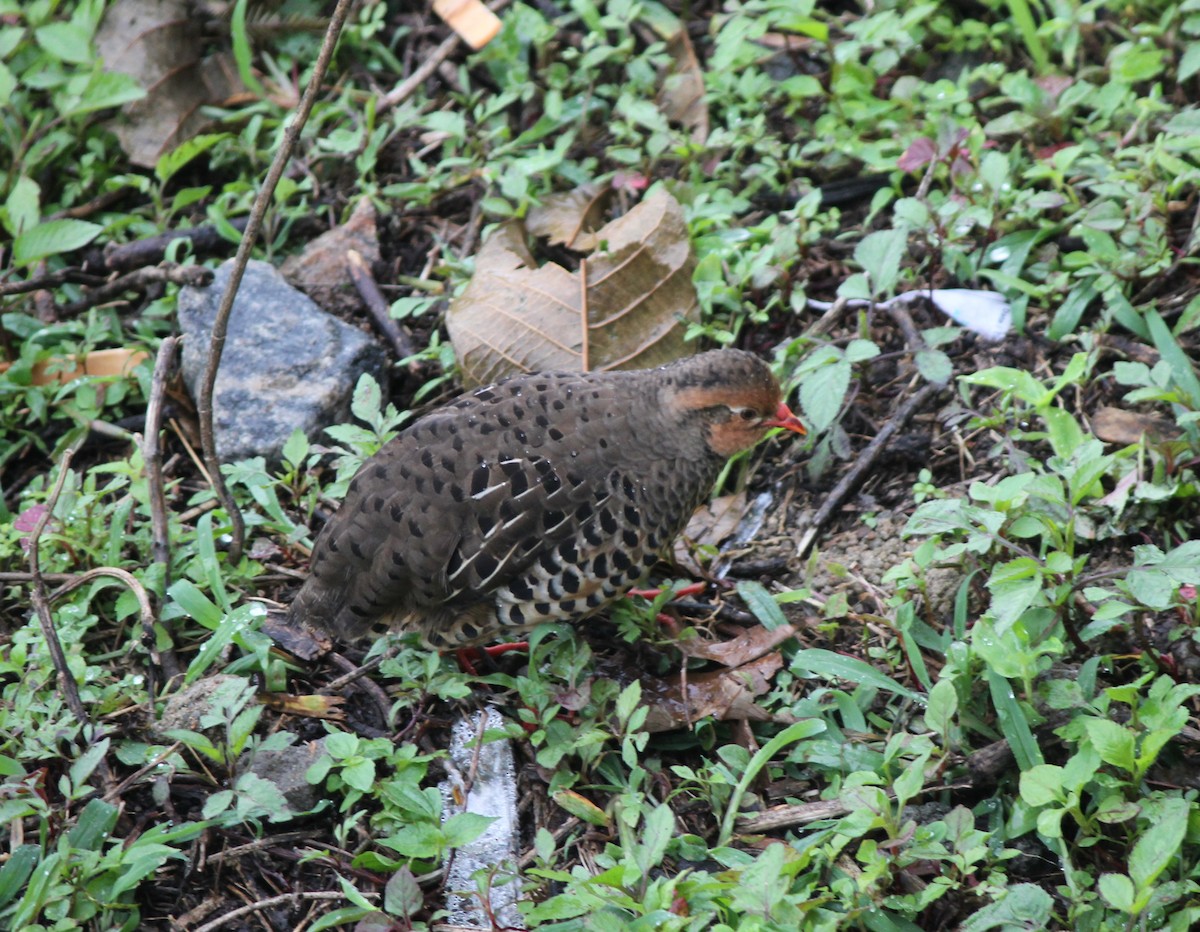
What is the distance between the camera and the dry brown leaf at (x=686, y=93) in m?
5.88

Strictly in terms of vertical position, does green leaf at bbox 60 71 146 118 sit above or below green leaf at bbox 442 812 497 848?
above

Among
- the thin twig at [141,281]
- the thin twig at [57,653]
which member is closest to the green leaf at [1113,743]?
the thin twig at [57,653]

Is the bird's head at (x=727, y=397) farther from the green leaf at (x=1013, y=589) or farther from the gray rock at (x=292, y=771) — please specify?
the gray rock at (x=292, y=771)

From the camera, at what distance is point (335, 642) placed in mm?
4258

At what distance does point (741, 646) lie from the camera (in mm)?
4121

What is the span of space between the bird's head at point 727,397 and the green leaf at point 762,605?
45 centimetres

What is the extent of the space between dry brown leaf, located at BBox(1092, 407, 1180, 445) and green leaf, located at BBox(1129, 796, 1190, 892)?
145 cm

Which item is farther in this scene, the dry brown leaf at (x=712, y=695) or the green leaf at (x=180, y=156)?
the green leaf at (x=180, y=156)

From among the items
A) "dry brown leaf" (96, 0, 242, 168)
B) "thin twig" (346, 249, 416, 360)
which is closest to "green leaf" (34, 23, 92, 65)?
"dry brown leaf" (96, 0, 242, 168)

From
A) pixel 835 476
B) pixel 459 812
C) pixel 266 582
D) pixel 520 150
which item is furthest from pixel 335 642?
pixel 520 150

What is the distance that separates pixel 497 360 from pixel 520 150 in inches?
59.1

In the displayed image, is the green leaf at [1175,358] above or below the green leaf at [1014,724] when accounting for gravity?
above

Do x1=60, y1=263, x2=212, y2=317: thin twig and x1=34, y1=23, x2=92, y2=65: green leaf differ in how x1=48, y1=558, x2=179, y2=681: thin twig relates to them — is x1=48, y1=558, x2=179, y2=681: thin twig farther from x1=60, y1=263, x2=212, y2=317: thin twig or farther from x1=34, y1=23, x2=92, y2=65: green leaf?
x1=34, y1=23, x2=92, y2=65: green leaf

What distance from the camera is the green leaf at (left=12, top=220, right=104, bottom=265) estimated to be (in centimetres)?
517
